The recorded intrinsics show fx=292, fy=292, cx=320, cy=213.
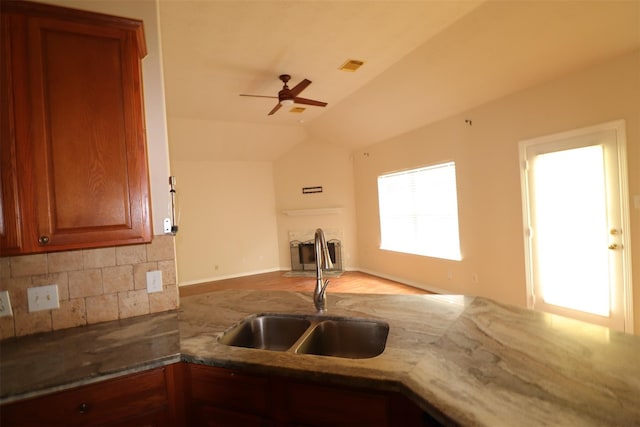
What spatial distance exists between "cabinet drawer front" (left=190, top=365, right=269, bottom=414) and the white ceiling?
8.66 feet

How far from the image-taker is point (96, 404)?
3.47 feet

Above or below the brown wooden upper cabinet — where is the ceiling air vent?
above

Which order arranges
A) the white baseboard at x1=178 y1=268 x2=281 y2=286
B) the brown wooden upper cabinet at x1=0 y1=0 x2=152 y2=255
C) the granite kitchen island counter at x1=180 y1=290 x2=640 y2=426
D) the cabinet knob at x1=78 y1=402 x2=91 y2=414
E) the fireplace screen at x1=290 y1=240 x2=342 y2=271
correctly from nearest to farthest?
1. the granite kitchen island counter at x1=180 y1=290 x2=640 y2=426
2. the cabinet knob at x1=78 y1=402 x2=91 y2=414
3. the brown wooden upper cabinet at x1=0 y1=0 x2=152 y2=255
4. the white baseboard at x1=178 y1=268 x2=281 y2=286
5. the fireplace screen at x1=290 y1=240 x2=342 y2=271

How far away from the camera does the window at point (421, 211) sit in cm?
450

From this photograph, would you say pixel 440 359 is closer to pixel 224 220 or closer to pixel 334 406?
pixel 334 406

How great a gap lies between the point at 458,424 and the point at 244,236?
6628 millimetres

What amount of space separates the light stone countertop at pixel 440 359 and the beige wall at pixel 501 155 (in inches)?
97.4

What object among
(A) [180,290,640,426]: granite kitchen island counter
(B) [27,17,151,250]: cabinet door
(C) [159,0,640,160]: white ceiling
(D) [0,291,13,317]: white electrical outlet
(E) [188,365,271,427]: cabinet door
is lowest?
(E) [188,365,271,427]: cabinet door

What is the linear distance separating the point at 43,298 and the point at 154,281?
47cm

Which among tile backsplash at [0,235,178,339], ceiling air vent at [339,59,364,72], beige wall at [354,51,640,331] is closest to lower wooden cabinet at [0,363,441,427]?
tile backsplash at [0,235,178,339]

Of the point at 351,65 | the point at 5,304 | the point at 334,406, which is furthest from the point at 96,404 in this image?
the point at 351,65

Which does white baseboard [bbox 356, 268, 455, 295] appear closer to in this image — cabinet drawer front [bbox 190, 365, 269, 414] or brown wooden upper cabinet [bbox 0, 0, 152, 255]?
cabinet drawer front [bbox 190, 365, 269, 414]

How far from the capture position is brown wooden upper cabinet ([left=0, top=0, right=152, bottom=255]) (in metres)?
1.24

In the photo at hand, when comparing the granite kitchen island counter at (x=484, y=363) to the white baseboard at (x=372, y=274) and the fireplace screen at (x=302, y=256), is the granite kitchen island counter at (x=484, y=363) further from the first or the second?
the fireplace screen at (x=302, y=256)
